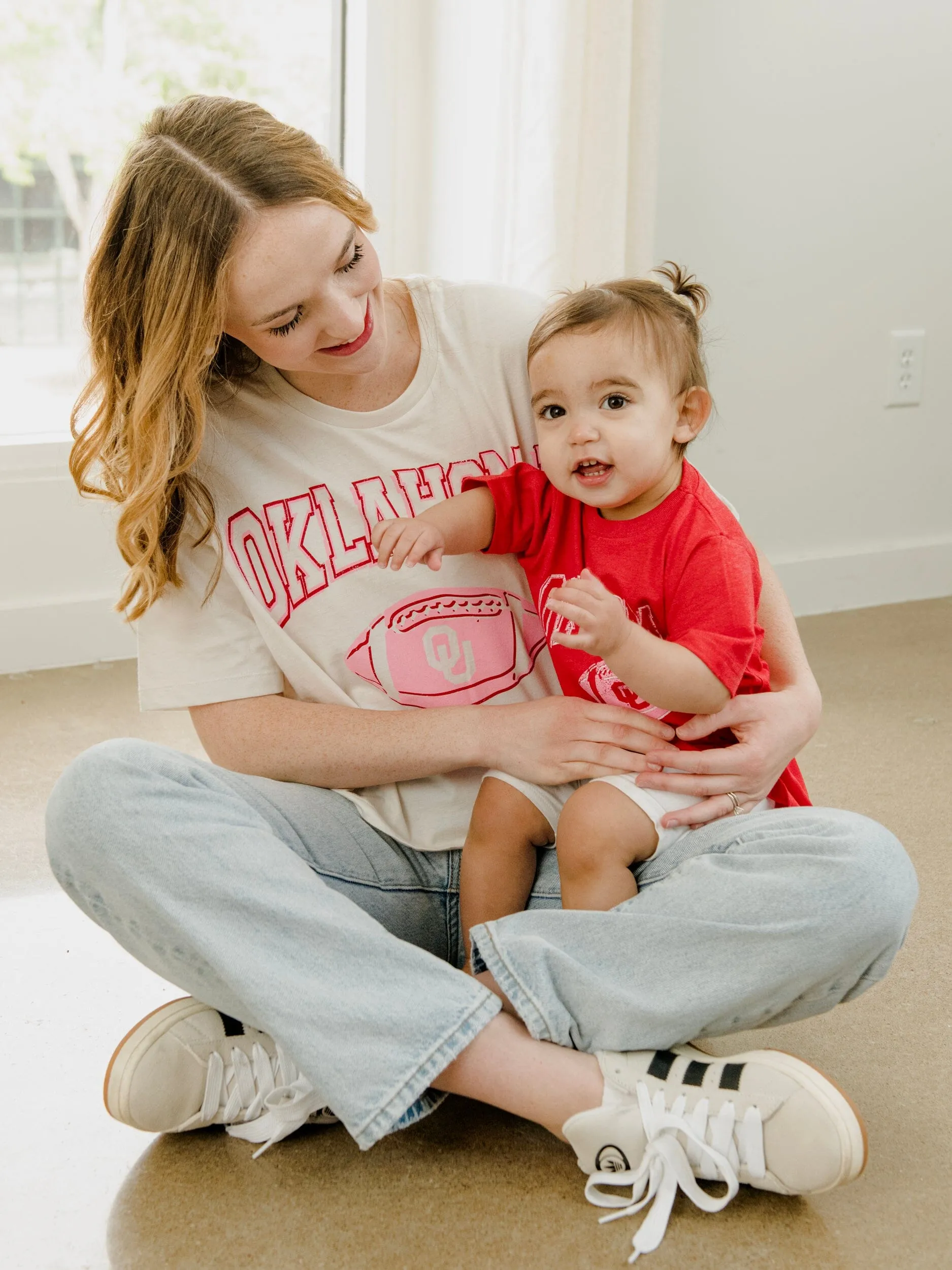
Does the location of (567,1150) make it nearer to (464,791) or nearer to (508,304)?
(464,791)

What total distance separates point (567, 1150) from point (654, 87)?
5.53 feet

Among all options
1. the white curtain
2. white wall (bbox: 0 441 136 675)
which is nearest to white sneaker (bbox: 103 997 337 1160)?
white wall (bbox: 0 441 136 675)

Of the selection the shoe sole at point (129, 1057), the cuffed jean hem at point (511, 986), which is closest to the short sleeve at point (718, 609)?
the cuffed jean hem at point (511, 986)

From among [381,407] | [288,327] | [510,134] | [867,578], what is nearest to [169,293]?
[288,327]

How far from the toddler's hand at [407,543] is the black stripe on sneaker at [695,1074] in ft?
1.43

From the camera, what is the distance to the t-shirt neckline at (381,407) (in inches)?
47.3

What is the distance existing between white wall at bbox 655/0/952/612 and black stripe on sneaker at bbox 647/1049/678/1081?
1651 mm

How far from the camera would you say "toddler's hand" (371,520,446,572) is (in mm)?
1129

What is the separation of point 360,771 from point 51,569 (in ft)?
4.21

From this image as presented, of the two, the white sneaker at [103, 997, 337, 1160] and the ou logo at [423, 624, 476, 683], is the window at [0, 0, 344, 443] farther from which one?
the white sneaker at [103, 997, 337, 1160]

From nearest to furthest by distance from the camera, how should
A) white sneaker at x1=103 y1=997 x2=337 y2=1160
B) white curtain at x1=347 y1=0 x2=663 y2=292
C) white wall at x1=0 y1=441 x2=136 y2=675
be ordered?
white sneaker at x1=103 y1=997 x2=337 y2=1160 → white curtain at x1=347 y1=0 x2=663 y2=292 → white wall at x1=0 y1=441 x2=136 y2=675

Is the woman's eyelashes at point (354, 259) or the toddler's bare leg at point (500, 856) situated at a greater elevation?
the woman's eyelashes at point (354, 259)

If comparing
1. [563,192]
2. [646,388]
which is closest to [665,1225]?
[646,388]

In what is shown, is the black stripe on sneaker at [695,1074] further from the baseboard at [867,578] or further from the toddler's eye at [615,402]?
the baseboard at [867,578]
